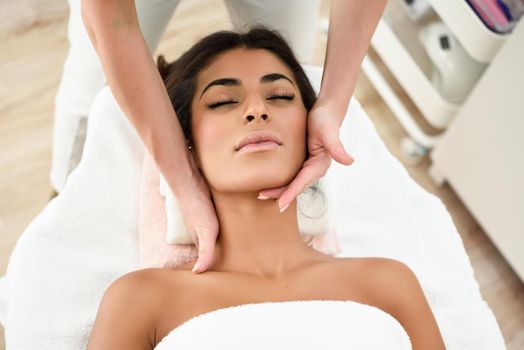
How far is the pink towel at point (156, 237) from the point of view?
1108 millimetres

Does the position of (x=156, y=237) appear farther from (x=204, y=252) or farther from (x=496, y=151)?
(x=496, y=151)

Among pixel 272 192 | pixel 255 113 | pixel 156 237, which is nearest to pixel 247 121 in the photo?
pixel 255 113

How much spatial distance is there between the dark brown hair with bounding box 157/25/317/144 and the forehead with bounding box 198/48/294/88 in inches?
0.9

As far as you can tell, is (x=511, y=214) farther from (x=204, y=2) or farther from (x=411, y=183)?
(x=204, y=2)

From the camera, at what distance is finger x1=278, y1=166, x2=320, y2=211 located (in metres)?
0.94

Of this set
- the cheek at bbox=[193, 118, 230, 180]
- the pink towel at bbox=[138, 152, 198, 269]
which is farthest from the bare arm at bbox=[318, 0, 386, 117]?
the pink towel at bbox=[138, 152, 198, 269]

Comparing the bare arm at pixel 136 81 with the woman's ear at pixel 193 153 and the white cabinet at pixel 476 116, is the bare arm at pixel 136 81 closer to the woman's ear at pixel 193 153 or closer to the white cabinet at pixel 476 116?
the woman's ear at pixel 193 153

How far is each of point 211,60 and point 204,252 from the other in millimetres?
436

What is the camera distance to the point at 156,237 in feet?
3.70

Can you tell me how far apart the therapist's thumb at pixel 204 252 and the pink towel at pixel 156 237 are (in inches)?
4.5

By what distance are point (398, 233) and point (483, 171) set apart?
1.75 ft

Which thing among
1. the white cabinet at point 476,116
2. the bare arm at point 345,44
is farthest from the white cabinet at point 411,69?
the bare arm at point 345,44

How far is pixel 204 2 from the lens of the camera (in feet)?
7.13

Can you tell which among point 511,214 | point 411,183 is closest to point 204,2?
point 411,183
